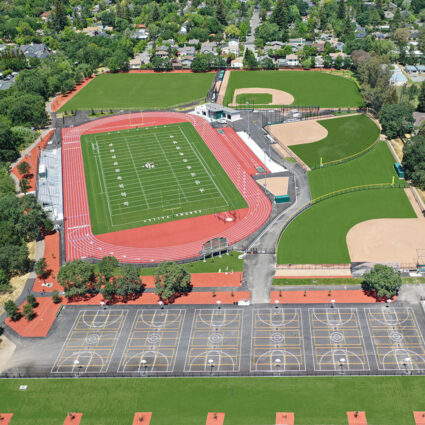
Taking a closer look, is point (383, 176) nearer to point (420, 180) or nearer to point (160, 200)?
point (420, 180)

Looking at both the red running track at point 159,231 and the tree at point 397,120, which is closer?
the red running track at point 159,231

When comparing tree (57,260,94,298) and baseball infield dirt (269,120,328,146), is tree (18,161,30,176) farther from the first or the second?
baseball infield dirt (269,120,328,146)

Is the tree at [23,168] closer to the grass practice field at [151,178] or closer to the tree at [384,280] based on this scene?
the grass practice field at [151,178]

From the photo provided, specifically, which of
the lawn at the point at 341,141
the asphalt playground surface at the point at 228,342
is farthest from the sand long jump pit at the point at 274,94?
the asphalt playground surface at the point at 228,342

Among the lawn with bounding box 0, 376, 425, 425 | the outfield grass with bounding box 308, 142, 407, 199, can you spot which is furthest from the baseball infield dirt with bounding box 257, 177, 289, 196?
the lawn with bounding box 0, 376, 425, 425

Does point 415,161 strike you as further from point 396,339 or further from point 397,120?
point 396,339

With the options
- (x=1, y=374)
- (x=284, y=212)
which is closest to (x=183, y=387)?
(x=1, y=374)

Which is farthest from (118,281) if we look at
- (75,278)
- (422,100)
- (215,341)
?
(422,100)
